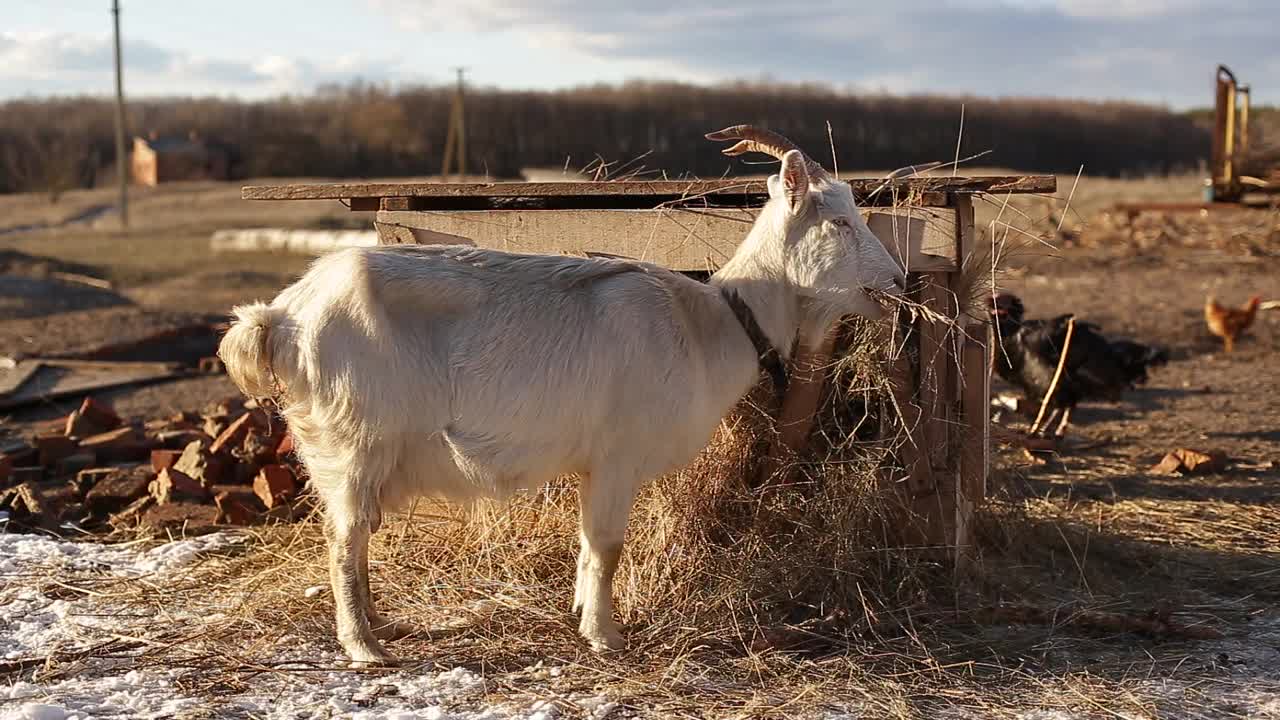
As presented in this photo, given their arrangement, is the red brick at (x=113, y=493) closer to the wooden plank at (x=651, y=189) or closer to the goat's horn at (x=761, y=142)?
the wooden plank at (x=651, y=189)

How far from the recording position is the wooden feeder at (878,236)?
618 cm

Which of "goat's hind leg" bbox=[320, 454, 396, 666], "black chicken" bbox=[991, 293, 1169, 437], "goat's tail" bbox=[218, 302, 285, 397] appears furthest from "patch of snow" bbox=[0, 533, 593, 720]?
"black chicken" bbox=[991, 293, 1169, 437]

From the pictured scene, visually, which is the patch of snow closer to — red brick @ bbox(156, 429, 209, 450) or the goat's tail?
the goat's tail

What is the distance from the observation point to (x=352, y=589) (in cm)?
548

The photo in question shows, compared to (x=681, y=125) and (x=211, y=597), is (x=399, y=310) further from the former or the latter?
(x=681, y=125)

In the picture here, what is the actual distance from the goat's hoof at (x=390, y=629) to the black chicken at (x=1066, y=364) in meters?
6.04

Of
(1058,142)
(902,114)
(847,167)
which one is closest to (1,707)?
(847,167)

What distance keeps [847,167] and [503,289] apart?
3873 cm

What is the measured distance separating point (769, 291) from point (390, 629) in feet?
7.57

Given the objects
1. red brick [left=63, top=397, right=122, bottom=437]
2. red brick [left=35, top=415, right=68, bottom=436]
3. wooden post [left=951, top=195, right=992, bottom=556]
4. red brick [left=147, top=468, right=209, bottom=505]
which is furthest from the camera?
red brick [left=35, top=415, right=68, bottom=436]

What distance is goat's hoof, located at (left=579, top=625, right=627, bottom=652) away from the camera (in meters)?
5.55

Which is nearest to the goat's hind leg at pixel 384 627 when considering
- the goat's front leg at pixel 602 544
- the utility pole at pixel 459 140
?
the goat's front leg at pixel 602 544

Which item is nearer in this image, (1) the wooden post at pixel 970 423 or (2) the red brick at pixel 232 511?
(1) the wooden post at pixel 970 423

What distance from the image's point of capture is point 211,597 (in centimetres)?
644
